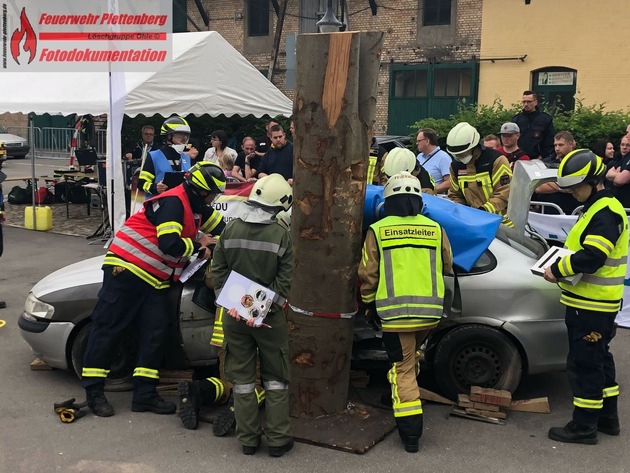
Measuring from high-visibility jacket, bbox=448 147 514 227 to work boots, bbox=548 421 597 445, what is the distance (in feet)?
8.76

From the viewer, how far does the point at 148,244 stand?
523cm

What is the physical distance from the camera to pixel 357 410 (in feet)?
17.0

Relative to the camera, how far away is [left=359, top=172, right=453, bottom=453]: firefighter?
4680 mm

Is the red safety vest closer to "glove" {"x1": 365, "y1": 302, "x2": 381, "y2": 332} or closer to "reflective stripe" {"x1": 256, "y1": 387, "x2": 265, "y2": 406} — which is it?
"reflective stripe" {"x1": 256, "y1": 387, "x2": 265, "y2": 406}

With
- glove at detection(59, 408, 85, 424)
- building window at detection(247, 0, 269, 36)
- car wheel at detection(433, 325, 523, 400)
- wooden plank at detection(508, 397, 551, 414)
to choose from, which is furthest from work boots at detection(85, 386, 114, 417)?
building window at detection(247, 0, 269, 36)

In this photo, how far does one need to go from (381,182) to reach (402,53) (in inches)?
769

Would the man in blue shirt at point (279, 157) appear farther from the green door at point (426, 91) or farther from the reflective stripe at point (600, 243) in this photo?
the green door at point (426, 91)

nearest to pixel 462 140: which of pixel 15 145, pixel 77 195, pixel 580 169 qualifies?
pixel 580 169

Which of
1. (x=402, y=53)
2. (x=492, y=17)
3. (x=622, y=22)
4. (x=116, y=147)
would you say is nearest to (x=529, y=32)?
(x=492, y=17)

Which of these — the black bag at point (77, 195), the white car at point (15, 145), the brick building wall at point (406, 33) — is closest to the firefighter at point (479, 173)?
the black bag at point (77, 195)

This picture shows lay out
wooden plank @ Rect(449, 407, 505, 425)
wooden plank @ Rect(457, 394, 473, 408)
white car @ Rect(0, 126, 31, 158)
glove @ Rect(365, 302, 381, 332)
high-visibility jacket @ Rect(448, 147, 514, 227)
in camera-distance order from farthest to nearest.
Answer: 1. white car @ Rect(0, 126, 31, 158)
2. high-visibility jacket @ Rect(448, 147, 514, 227)
3. wooden plank @ Rect(457, 394, 473, 408)
4. wooden plank @ Rect(449, 407, 505, 425)
5. glove @ Rect(365, 302, 381, 332)

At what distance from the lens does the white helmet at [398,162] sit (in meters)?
6.44

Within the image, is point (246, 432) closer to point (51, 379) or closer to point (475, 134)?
point (51, 379)

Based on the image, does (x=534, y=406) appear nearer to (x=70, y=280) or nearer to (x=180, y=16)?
(x=70, y=280)
